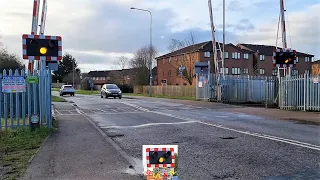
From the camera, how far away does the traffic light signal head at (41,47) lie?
1156 cm

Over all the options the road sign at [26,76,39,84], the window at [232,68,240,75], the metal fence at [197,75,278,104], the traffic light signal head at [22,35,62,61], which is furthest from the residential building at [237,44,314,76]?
the road sign at [26,76,39,84]

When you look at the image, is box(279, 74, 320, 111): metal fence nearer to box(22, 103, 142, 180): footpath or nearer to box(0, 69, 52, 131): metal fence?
box(22, 103, 142, 180): footpath

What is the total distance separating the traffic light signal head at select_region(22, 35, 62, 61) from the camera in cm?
1156

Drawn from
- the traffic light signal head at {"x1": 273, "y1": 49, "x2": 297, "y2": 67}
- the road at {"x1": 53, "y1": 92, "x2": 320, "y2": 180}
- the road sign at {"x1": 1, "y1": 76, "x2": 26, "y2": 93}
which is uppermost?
the traffic light signal head at {"x1": 273, "y1": 49, "x2": 297, "y2": 67}

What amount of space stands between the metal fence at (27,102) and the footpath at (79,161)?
1239 millimetres

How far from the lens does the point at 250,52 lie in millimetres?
71000

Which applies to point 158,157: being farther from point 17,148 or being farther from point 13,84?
point 13,84

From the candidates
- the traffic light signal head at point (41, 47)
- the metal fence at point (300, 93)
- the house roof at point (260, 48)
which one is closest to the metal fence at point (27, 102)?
the traffic light signal head at point (41, 47)

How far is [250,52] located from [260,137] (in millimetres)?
62649

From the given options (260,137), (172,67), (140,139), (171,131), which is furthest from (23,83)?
(172,67)

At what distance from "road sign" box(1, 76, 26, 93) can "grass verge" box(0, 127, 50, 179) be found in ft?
4.04

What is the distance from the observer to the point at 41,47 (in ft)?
38.5

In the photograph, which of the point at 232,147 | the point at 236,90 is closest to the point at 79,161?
the point at 232,147

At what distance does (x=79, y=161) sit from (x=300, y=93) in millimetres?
16136
